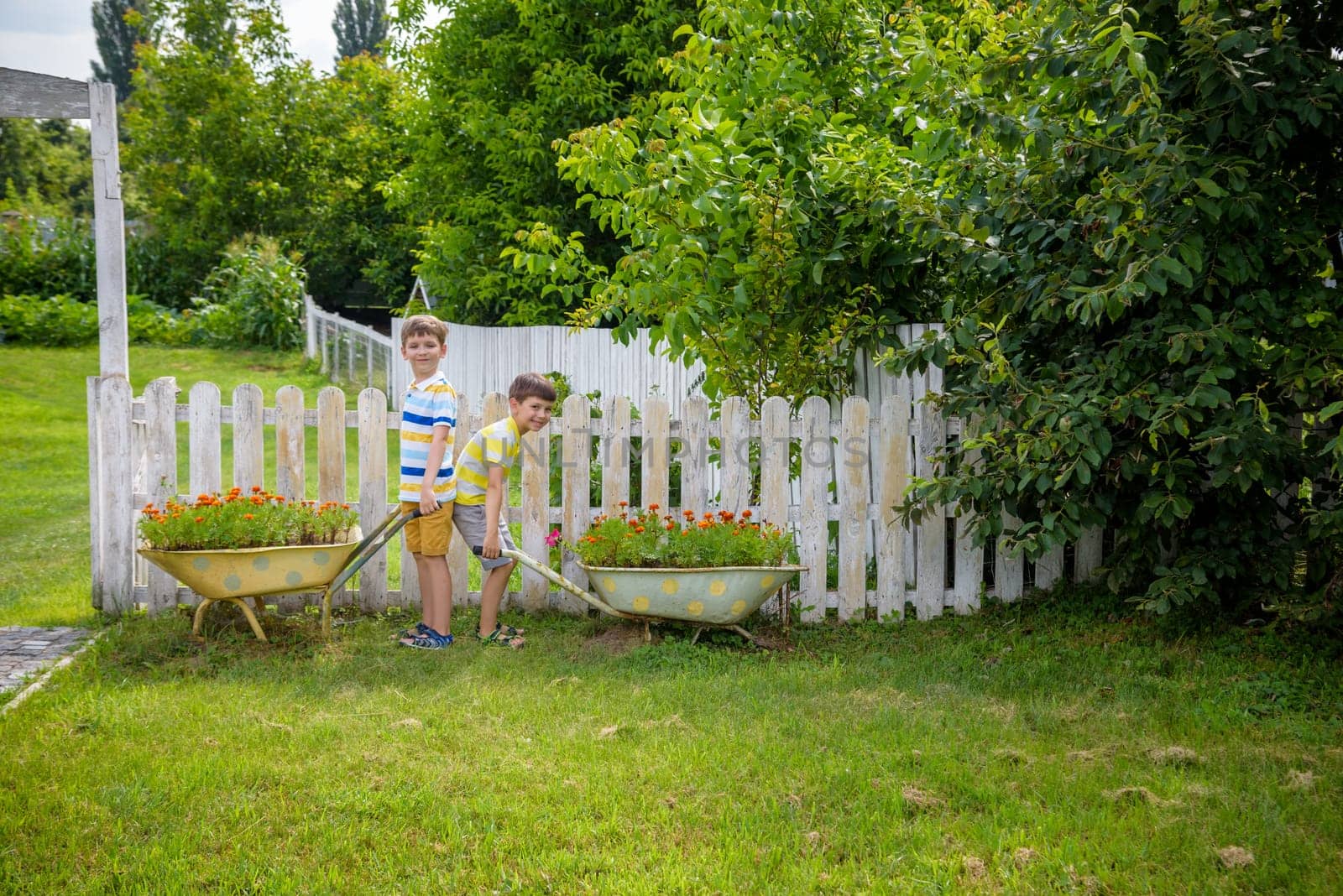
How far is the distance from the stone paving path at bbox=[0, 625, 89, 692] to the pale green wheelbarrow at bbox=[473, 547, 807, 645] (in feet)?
7.23

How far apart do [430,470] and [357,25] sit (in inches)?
2367

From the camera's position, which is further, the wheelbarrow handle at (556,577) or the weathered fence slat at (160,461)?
the weathered fence slat at (160,461)

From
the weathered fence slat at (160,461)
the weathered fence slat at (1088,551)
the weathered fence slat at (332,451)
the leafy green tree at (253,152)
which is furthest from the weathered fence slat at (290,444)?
the leafy green tree at (253,152)

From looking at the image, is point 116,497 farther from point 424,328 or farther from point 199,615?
point 424,328

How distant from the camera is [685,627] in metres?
5.52

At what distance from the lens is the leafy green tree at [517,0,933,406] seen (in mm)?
5680

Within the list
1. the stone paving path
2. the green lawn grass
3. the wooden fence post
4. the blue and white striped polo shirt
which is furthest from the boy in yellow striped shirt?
the stone paving path

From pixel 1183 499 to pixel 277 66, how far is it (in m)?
25.1

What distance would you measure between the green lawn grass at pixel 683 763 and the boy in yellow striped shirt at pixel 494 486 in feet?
0.84

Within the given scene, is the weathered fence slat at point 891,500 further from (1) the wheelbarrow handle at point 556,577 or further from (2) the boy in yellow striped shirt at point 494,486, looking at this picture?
(2) the boy in yellow striped shirt at point 494,486

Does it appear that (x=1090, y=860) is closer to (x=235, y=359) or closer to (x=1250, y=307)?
(x=1250, y=307)

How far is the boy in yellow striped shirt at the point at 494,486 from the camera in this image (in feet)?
17.1

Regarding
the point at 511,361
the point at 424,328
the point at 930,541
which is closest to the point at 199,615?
the point at 424,328

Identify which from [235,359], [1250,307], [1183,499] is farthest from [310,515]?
[235,359]
